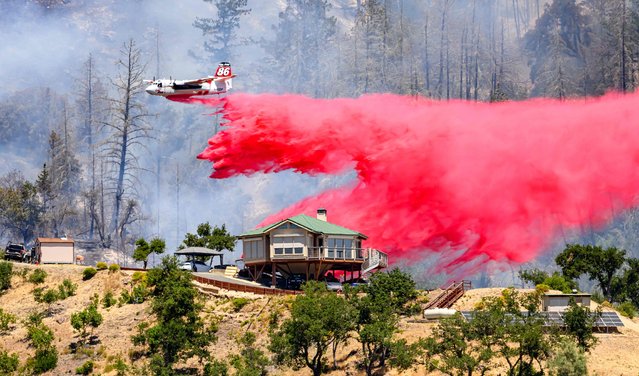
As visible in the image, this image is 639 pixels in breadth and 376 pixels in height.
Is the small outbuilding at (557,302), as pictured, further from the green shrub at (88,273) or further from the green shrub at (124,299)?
the green shrub at (88,273)

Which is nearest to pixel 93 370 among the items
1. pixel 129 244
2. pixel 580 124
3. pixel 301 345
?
pixel 301 345

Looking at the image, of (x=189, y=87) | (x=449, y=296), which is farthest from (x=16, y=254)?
(x=449, y=296)

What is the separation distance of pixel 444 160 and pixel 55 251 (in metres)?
30.3

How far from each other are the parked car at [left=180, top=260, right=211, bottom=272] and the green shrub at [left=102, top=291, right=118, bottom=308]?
27.1 ft

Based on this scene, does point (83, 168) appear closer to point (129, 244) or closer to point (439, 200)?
point (129, 244)

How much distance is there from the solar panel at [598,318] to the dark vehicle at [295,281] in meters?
15.6

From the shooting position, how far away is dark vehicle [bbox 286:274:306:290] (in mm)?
100363

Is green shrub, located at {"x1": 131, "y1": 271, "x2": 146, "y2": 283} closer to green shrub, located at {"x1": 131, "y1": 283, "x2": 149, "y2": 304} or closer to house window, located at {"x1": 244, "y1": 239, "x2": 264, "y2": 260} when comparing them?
green shrub, located at {"x1": 131, "y1": 283, "x2": 149, "y2": 304}

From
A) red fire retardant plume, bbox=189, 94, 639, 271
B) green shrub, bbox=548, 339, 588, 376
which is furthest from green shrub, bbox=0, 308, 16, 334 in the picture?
green shrub, bbox=548, 339, 588, 376

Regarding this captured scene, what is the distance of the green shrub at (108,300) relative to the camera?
319 ft

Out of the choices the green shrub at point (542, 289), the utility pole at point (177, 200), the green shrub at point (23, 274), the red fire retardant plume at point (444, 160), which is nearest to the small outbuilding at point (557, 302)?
the green shrub at point (542, 289)

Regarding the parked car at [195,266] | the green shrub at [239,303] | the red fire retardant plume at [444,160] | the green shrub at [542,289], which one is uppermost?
the red fire retardant plume at [444,160]

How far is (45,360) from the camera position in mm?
90250

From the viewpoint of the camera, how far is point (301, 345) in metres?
84.9
